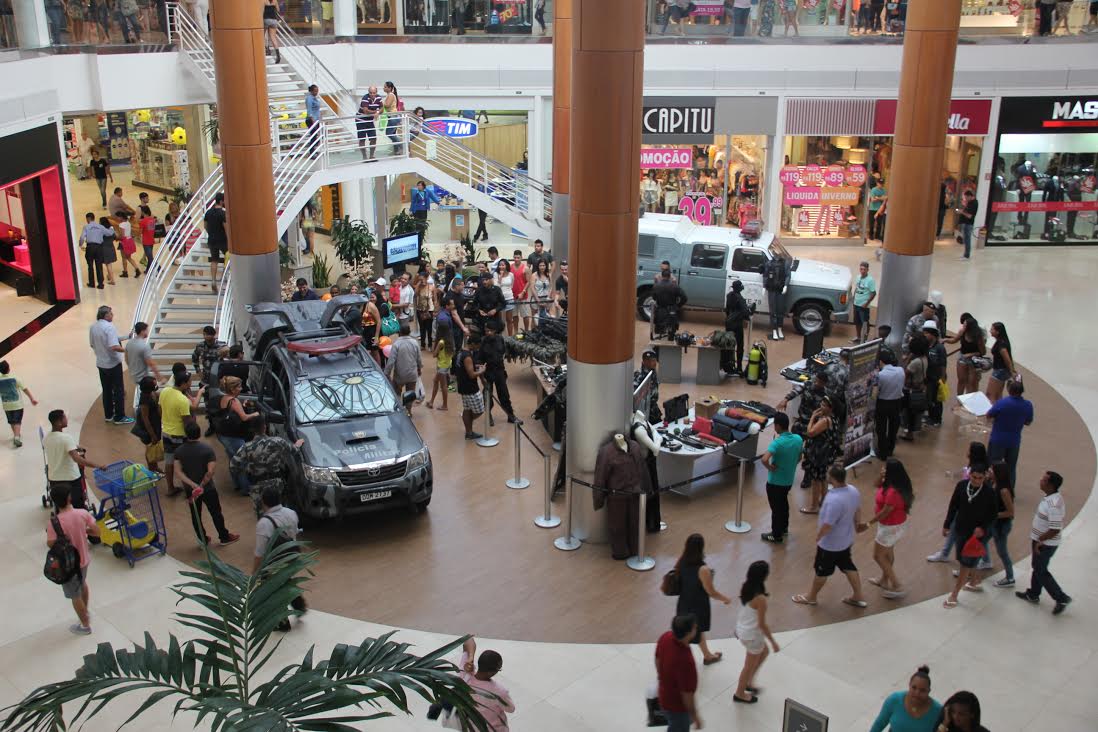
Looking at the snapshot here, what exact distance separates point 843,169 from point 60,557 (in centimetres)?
2162

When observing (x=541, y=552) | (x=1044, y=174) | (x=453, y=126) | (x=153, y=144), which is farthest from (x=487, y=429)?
(x=153, y=144)

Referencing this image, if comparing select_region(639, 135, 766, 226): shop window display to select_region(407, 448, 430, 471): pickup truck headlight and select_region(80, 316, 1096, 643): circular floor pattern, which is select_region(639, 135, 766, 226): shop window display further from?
select_region(407, 448, 430, 471): pickup truck headlight

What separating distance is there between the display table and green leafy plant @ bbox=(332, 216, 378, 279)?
1088 centimetres

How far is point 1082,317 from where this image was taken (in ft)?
67.5

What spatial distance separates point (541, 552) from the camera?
38.4 ft

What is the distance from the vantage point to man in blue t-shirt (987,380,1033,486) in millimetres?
12398

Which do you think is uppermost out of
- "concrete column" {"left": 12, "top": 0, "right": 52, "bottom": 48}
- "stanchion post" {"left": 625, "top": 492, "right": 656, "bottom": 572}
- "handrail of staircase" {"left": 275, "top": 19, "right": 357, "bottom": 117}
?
"concrete column" {"left": 12, "top": 0, "right": 52, "bottom": 48}

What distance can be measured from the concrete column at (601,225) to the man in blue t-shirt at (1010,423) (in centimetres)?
446

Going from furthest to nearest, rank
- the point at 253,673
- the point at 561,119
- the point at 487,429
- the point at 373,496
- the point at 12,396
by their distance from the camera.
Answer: the point at 561,119, the point at 487,429, the point at 12,396, the point at 373,496, the point at 253,673

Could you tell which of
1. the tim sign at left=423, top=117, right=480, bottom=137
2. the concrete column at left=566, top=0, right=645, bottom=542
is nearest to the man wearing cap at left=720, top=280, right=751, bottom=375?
the concrete column at left=566, top=0, right=645, bottom=542

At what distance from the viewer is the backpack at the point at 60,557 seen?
31.4 feet

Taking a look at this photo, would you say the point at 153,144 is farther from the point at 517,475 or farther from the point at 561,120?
the point at 517,475

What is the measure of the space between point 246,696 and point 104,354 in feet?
32.1

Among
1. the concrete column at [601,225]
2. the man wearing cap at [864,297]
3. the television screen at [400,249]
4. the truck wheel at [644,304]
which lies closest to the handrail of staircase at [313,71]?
the television screen at [400,249]
